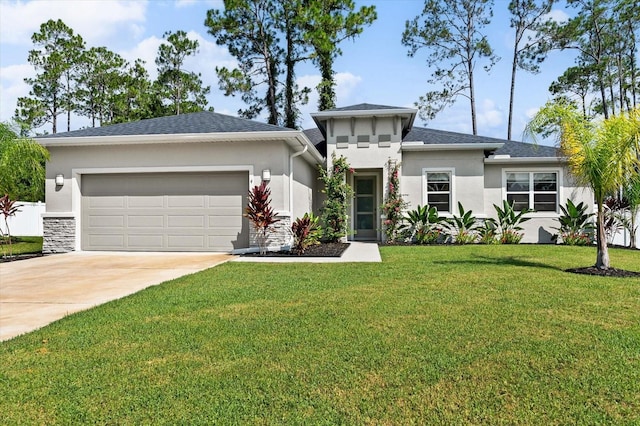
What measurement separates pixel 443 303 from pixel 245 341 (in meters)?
2.76

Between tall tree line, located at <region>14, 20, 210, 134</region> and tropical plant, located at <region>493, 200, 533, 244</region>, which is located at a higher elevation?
tall tree line, located at <region>14, 20, 210, 134</region>

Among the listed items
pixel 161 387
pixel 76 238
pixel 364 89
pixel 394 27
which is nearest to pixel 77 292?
pixel 161 387

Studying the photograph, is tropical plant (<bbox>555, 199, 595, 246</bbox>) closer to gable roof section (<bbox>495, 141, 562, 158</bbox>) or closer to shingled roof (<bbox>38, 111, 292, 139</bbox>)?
gable roof section (<bbox>495, 141, 562, 158</bbox>)

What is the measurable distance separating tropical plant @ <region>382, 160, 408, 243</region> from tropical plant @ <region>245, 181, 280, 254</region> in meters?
5.12

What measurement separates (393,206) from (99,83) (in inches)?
1021

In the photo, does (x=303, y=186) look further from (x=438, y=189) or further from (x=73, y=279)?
(x=73, y=279)

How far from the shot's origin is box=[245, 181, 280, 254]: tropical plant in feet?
36.7

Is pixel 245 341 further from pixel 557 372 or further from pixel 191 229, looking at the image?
pixel 191 229

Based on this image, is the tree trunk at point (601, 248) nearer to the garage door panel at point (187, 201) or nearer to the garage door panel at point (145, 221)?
the garage door panel at point (187, 201)

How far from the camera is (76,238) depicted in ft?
41.0

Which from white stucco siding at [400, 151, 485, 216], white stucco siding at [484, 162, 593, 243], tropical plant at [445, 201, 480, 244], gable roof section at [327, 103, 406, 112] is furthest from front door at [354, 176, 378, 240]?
white stucco siding at [484, 162, 593, 243]

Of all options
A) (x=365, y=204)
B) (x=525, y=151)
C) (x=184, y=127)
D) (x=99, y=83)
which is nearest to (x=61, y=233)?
(x=184, y=127)

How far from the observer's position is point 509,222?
1485 cm

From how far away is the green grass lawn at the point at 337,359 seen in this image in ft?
9.41
